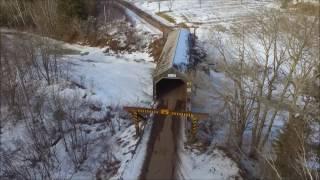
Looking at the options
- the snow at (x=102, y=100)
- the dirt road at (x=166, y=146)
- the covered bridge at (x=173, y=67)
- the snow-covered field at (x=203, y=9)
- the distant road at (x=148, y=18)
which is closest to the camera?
the dirt road at (x=166, y=146)

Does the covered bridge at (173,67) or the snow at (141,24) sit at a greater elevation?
the snow at (141,24)

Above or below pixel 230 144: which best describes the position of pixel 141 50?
above

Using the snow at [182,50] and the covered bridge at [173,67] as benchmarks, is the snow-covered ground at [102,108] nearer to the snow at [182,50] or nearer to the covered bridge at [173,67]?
the covered bridge at [173,67]

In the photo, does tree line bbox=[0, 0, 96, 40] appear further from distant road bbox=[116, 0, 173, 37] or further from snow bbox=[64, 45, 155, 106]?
distant road bbox=[116, 0, 173, 37]

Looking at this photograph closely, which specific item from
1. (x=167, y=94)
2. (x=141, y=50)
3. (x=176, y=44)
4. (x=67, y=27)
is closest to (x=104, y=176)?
(x=167, y=94)

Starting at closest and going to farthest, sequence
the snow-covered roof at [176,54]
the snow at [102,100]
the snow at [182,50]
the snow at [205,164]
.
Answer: the snow at [205,164]
the snow at [102,100]
the snow-covered roof at [176,54]
the snow at [182,50]

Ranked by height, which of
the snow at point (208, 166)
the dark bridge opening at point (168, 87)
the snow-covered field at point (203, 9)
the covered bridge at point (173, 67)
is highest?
the snow-covered field at point (203, 9)

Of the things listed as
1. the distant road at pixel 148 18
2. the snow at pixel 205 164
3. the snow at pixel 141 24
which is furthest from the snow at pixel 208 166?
the snow at pixel 141 24

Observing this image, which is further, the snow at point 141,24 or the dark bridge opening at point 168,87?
the snow at point 141,24

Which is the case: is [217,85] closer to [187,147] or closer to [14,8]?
[187,147]
